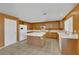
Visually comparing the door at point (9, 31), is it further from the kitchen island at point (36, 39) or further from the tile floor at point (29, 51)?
the kitchen island at point (36, 39)

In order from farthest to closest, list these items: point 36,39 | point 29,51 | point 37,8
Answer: point 36,39, point 29,51, point 37,8

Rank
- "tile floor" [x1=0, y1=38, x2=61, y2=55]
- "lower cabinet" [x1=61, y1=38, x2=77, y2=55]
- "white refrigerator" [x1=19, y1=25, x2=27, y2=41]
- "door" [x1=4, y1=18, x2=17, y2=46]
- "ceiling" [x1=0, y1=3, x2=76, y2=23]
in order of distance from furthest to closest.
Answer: "white refrigerator" [x1=19, y1=25, x2=27, y2=41], "door" [x1=4, y1=18, x2=17, y2=46], "tile floor" [x1=0, y1=38, x2=61, y2=55], "lower cabinet" [x1=61, y1=38, x2=77, y2=55], "ceiling" [x1=0, y1=3, x2=76, y2=23]

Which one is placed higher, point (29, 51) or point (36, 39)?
point (36, 39)

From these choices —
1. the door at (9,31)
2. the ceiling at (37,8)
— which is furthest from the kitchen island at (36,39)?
the door at (9,31)

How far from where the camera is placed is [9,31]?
4945 millimetres

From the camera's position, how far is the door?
15.3 feet

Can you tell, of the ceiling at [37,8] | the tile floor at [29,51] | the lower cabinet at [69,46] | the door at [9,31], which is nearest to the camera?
the ceiling at [37,8]

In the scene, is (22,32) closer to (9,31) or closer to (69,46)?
(9,31)

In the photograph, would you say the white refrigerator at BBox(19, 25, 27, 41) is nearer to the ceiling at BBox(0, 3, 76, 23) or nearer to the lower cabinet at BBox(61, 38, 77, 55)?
the ceiling at BBox(0, 3, 76, 23)

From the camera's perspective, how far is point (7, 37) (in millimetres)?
4762

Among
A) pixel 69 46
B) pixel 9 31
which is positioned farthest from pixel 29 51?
pixel 9 31

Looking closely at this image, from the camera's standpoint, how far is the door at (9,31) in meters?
4.66

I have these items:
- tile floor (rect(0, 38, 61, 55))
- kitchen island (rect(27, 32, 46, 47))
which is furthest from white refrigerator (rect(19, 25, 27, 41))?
tile floor (rect(0, 38, 61, 55))

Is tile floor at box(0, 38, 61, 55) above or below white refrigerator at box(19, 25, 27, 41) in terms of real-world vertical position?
below
